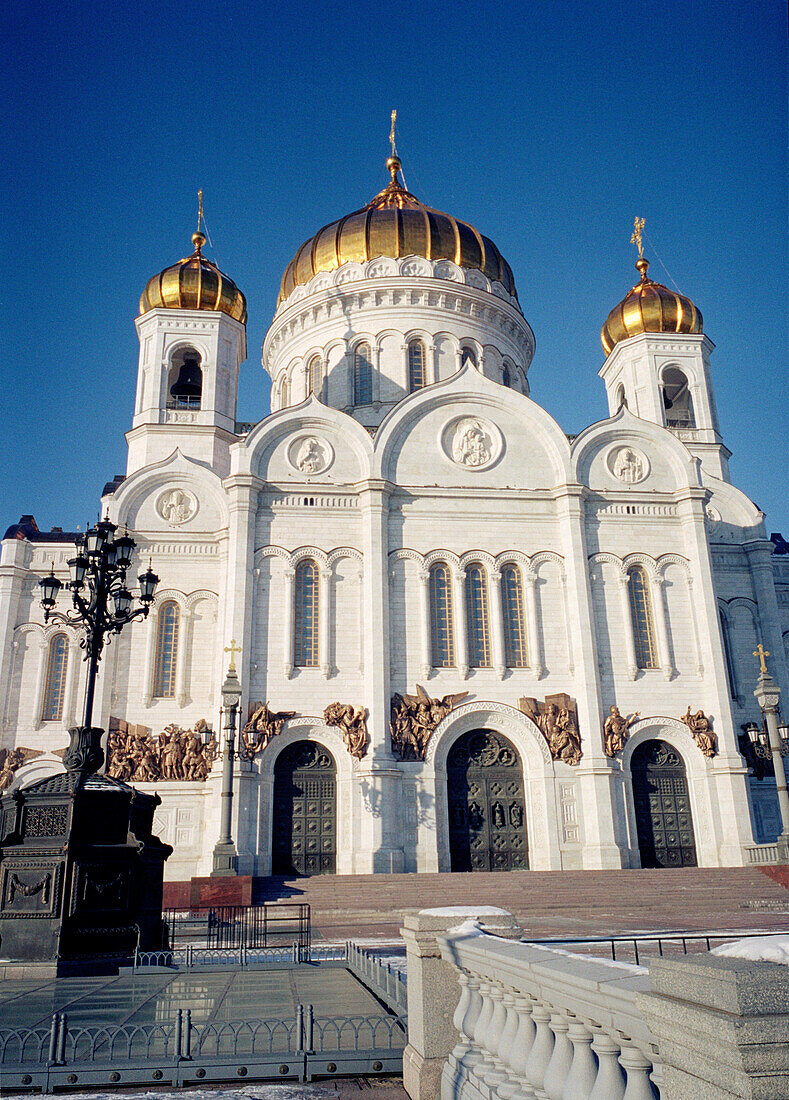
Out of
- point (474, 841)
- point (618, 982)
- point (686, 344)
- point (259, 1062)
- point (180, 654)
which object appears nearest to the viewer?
point (618, 982)

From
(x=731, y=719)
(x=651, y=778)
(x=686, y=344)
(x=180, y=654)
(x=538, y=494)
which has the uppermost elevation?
(x=686, y=344)

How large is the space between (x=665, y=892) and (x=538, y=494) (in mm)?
11116

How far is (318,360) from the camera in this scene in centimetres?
3256

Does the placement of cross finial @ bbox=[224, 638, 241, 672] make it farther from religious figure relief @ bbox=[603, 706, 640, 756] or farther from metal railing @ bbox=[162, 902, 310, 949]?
religious figure relief @ bbox=[603, 706, 640, 756]

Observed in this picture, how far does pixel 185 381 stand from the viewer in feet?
96.8

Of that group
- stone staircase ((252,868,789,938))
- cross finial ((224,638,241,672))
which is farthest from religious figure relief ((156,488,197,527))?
stone staircase ((252,868,789,938))

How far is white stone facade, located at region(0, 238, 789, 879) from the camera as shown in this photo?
2216 centimetres

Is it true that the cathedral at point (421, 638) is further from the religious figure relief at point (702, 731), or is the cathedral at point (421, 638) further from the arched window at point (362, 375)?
the arched window at point (362, 375)

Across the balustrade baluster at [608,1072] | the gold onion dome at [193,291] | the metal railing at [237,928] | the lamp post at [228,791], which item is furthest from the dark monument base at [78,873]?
the gold onion dome at [193,291]

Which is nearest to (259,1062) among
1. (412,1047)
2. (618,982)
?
(412,1047)

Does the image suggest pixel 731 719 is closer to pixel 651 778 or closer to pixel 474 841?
pixel 651 778

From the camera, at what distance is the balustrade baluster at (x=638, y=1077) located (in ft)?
9.88

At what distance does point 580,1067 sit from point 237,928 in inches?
527

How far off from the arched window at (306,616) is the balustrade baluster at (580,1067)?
65.0ft
